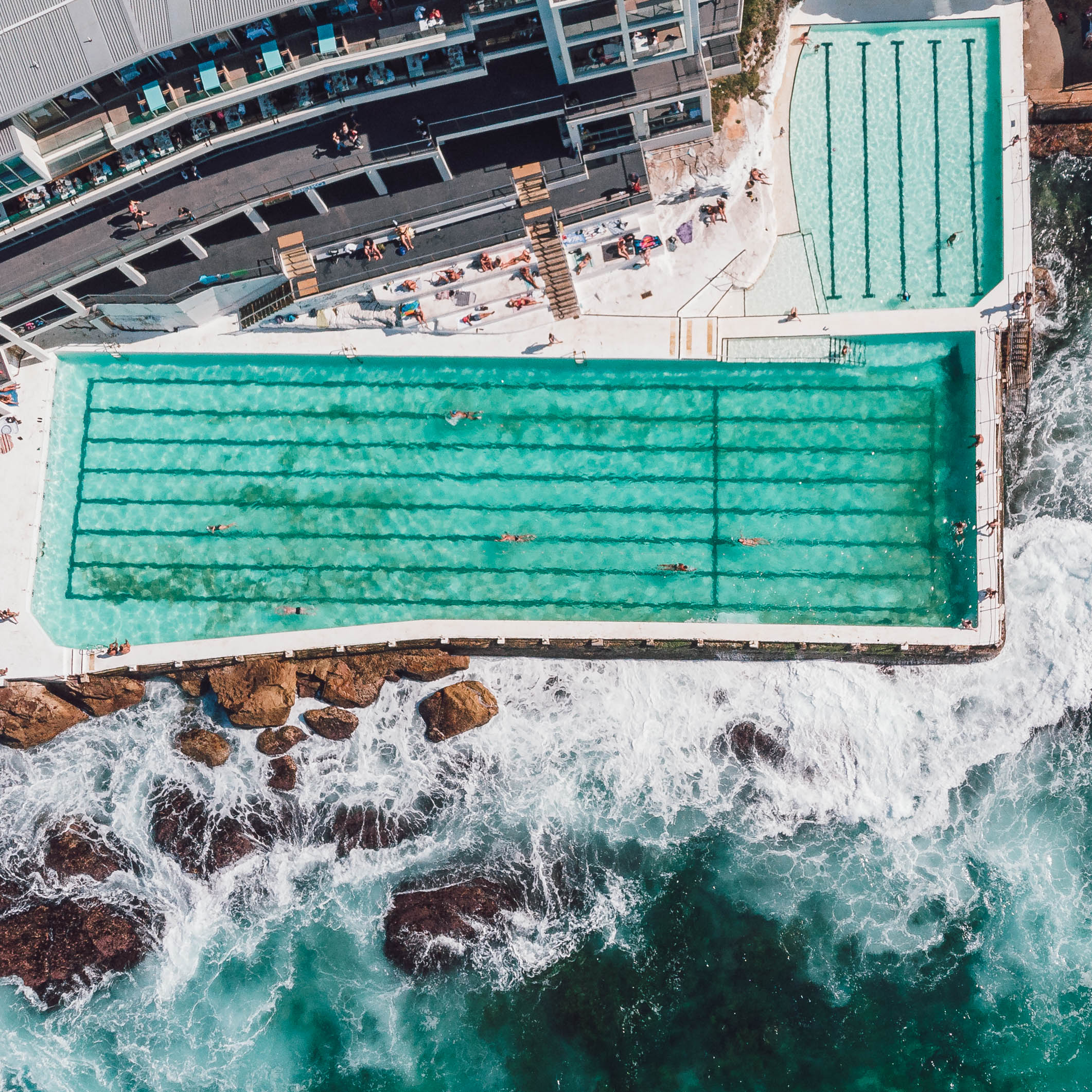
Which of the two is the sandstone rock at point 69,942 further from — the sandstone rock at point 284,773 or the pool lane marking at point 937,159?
the pool lane marking at point 937,159

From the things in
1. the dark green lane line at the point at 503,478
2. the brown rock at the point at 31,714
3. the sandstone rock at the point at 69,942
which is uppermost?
the dark green lane line at the point at 503,478

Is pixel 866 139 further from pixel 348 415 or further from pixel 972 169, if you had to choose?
pixel 348 415

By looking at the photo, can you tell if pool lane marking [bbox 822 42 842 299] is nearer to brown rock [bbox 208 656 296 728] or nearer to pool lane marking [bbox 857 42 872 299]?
pool lane marking [bbox 857 42 872 299]

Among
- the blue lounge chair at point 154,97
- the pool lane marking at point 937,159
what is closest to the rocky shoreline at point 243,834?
the pool lane marking at point 937,159

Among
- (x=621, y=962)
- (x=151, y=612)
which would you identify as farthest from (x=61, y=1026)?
(x=621, y=962)

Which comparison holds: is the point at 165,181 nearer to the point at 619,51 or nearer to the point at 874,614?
the point at 619,51

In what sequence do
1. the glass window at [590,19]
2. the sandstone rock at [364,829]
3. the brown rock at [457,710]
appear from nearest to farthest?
the glass window at [590,19] → the brown rock at [457,710] → the sandstone rock at [364,829]
